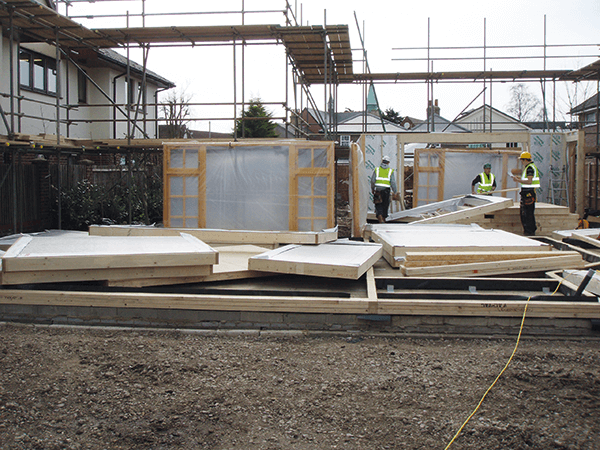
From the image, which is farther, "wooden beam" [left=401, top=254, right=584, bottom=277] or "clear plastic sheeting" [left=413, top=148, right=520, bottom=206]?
"clear plastic sheeting" [left=413, top=148, right=520, bottom=206]

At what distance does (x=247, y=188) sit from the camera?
1029 centimetres

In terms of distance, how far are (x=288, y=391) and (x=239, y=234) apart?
17.6 feet

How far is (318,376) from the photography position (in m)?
4.72

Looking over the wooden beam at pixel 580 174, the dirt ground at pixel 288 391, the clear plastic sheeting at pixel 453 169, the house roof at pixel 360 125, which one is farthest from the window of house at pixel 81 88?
the wooden beam at pixel 580 174

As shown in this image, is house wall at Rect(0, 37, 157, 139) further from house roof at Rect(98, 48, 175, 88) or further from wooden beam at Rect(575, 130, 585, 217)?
wooden beam at Rect(575, 130, 585, 217)

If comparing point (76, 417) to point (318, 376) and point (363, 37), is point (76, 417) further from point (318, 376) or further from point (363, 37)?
point (363, 37)

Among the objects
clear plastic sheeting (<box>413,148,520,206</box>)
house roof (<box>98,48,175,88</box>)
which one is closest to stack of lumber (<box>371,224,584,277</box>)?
clear plastic sheeting (<box>413,148,520,206</box>)

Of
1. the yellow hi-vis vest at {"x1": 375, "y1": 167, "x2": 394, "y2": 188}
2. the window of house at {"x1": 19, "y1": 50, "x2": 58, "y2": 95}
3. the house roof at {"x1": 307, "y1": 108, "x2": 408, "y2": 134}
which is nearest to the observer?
the yellow hi-vis vest at {"x1": 375, "y1": 167, "x2": 394, "y2": 188}

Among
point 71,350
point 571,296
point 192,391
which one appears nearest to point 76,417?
point 192,391

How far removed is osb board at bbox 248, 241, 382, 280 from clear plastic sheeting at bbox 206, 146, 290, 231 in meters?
2.49

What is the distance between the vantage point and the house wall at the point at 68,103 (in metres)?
13.5

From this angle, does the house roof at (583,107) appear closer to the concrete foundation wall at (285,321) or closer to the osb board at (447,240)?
the osb board at (447,240)

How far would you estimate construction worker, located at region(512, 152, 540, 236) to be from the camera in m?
11.4

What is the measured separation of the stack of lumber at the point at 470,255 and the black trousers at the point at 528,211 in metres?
3.12
